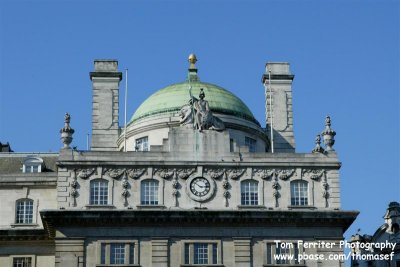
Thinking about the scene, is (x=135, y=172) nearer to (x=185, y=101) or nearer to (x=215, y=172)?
(x=215, y=172)

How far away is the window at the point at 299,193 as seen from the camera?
71438 millimetres

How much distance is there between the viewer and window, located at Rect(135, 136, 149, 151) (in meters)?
78.8

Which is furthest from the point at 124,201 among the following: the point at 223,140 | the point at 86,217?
the point at 223,140

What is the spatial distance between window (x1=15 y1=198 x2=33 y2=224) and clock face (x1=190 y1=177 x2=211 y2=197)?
12.7 metres

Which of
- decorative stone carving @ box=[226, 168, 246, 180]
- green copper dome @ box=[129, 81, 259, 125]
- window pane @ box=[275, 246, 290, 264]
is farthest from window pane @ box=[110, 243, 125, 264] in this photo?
green copper dome @ box=[129, 81, 259, 125]

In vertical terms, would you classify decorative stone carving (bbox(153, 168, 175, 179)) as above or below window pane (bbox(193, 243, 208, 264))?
above

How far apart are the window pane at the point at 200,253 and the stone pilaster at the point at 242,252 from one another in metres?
1.99

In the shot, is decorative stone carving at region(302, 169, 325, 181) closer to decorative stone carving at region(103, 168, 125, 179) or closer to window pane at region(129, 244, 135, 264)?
decorative stone carving at region(103, 168, 125, 179)

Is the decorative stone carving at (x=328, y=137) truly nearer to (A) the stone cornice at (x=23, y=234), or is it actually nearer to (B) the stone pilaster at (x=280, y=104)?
(B) the stone pilaster at (x=280, y=104)

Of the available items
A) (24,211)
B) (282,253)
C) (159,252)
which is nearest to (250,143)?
(282,253)

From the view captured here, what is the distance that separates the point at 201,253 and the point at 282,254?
213 inches

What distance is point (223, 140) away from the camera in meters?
72.4

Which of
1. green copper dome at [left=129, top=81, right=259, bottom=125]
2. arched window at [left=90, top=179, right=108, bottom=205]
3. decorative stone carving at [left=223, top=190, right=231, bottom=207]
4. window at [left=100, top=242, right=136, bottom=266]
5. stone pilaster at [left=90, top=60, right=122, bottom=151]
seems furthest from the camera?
stone pilaster at [left=90, top=60, right=122, bottom=151]

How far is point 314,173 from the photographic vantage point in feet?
237
